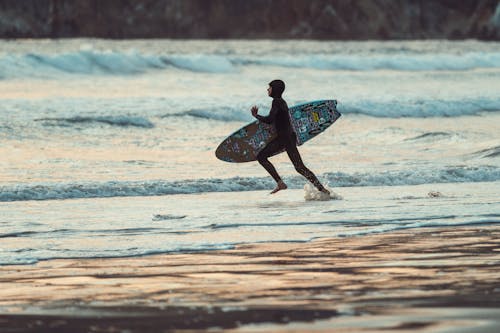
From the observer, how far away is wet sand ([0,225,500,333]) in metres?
6.88

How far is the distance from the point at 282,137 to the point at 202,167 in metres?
3.89

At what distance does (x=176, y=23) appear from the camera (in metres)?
164

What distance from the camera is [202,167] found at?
1802 centimetres

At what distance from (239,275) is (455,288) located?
1.47 meters

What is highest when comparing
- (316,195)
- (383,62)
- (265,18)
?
(265,18)

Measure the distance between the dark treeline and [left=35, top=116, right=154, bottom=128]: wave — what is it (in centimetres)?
12036

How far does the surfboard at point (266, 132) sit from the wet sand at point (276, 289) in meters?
5.30

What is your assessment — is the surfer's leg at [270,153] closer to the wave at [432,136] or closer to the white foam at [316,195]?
the white foam at [316,195]

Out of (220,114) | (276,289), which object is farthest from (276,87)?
(220,114)

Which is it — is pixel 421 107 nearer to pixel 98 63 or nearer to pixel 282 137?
pixel 282 137

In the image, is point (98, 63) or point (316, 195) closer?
point (316, 195)

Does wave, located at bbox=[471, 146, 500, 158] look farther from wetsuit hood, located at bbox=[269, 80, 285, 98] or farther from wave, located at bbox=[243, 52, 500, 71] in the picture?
wave, located at bbox=[243, 52, 500, 71]

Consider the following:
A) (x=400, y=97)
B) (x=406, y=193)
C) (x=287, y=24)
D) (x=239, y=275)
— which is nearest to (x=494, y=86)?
(x=400, y=97)

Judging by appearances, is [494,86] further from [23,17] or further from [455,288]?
[23,17]
